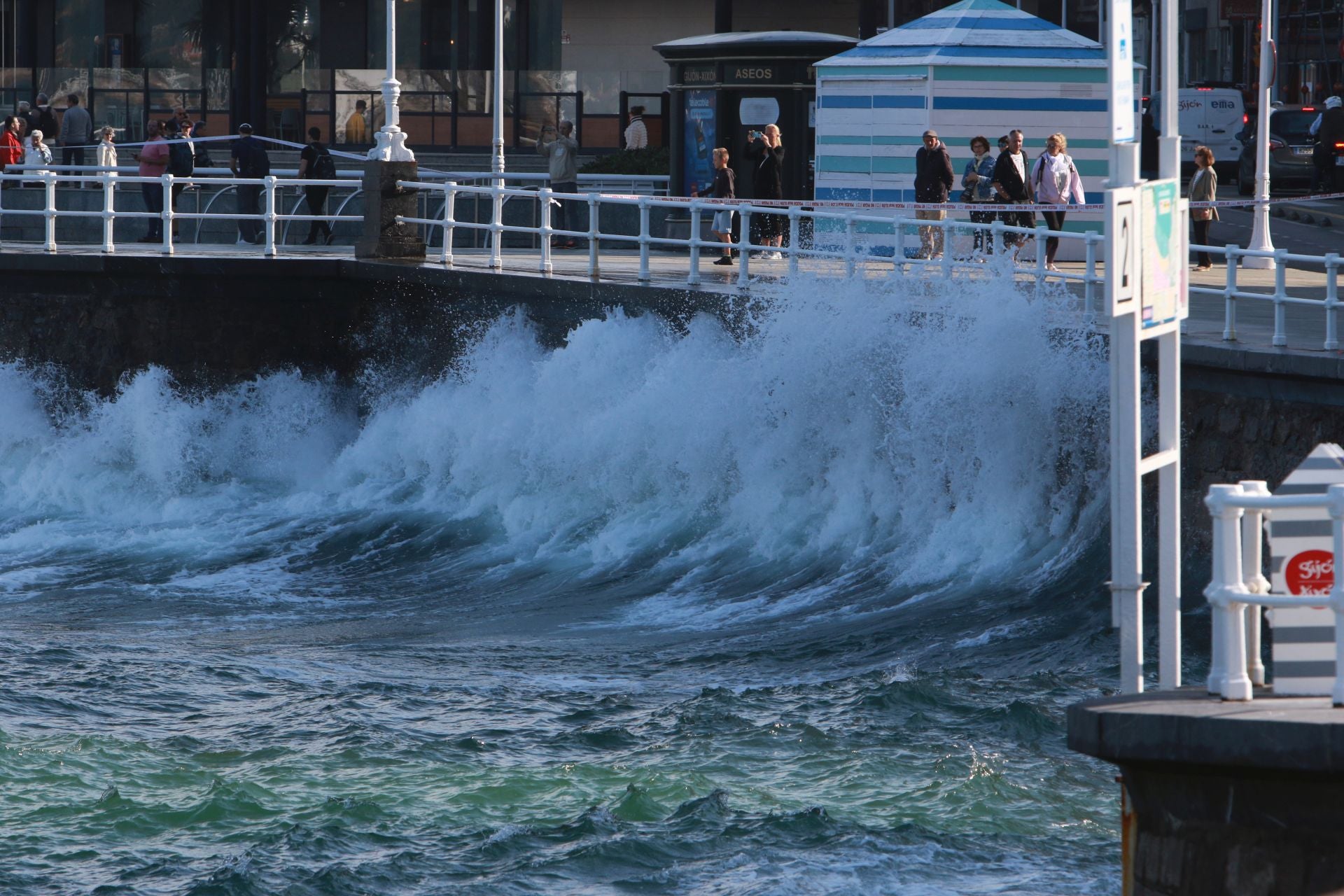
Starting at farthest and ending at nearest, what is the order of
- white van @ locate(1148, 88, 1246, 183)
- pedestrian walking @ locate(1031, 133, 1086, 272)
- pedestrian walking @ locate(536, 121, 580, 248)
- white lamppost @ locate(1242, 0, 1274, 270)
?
white van @ locate(1148, 88, 1246, 183), pedestrian walking @ locate(536, 121, 580, 248), white lamppost @ locate(1242, 0, 1274, 270), pedestrian walking @ locate(1031, 133, 1086, 272)

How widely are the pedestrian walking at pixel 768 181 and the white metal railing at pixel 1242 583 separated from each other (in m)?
14.6

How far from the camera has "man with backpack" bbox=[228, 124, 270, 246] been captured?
2369 cm

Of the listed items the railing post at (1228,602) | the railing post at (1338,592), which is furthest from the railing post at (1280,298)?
the railing post at (1338,592)

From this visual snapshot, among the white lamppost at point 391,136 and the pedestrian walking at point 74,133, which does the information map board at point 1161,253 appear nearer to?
the white lamppost at point 391,136

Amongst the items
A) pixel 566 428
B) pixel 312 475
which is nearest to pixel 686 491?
pixel 566 428

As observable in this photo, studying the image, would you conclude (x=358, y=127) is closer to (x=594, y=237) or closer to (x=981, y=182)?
(x=981, y=182)

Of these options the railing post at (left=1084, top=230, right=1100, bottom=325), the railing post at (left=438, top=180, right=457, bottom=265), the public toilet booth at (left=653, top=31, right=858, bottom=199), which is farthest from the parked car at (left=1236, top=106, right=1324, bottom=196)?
the railing post at (left=1084, top=230, right=1100, bottom=325)

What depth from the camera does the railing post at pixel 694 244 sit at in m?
17.3

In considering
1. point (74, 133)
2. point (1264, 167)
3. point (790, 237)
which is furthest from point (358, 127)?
point (790, 237)

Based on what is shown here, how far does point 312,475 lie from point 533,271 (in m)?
3.43

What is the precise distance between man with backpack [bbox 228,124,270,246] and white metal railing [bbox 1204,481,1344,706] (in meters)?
18.4

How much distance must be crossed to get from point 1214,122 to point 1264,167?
21.9 metres

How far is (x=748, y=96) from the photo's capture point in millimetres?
22812

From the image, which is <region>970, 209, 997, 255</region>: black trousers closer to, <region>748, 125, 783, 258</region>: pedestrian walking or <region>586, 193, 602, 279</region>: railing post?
<region>748, 125, 783, 258</region>: pedestrian walking
